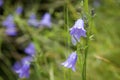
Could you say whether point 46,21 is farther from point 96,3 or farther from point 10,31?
point 96,3

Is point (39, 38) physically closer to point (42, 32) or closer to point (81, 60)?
point (42, 32)

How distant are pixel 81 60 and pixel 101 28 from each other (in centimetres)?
200

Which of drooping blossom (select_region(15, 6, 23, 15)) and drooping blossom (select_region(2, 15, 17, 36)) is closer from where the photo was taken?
drooping blossom (select_region(2, 15, 17, 36))

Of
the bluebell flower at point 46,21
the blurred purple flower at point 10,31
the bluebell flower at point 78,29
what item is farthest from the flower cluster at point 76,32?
the blurred purple flower at point 10,31

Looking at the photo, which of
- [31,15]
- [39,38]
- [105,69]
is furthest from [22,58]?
[105,69]

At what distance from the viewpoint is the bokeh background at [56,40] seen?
282cm

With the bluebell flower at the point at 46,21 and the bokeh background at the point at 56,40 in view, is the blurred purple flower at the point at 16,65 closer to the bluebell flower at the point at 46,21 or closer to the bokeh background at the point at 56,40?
the bokeh background at the point at 56,40

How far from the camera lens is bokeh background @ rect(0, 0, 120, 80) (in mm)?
2818

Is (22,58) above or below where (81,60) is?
below

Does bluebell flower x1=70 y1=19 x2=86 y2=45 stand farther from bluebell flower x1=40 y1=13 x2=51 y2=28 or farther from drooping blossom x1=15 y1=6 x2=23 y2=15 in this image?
drooping blossom x1=15 y1=6 x2=23 y2=15

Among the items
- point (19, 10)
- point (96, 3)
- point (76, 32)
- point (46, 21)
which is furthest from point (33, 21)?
point (76, 32)

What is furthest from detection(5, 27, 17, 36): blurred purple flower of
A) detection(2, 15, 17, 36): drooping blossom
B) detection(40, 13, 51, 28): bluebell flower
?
detection(40, 13, 51, 28): bluebell flower

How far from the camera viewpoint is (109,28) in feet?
11.0

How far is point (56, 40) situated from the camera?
3.59 m
